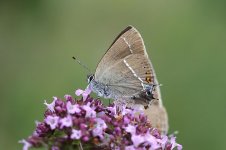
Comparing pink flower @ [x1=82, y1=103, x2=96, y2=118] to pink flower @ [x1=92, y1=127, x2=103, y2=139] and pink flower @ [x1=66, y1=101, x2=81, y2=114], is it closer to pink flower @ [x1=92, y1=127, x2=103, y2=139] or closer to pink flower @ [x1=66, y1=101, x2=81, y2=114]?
pink flower @ [x1=66, y1=101, x2=81, y2=114]

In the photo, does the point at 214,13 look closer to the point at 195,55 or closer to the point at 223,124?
the point at 195,55

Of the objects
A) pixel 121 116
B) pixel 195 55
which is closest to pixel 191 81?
pixel 195 55

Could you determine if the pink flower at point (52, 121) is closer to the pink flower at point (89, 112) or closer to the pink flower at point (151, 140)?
the pink flower at point (89, 112)

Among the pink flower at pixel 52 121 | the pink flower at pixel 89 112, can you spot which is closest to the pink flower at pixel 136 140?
the pink flower at pixel 89 112

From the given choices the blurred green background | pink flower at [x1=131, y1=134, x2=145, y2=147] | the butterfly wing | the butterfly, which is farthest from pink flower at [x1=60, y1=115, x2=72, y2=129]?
the blurred green background

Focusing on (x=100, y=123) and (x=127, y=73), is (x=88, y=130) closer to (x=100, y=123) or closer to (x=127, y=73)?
(x=100, y=123)

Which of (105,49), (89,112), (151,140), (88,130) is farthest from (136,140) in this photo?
(105,49)
